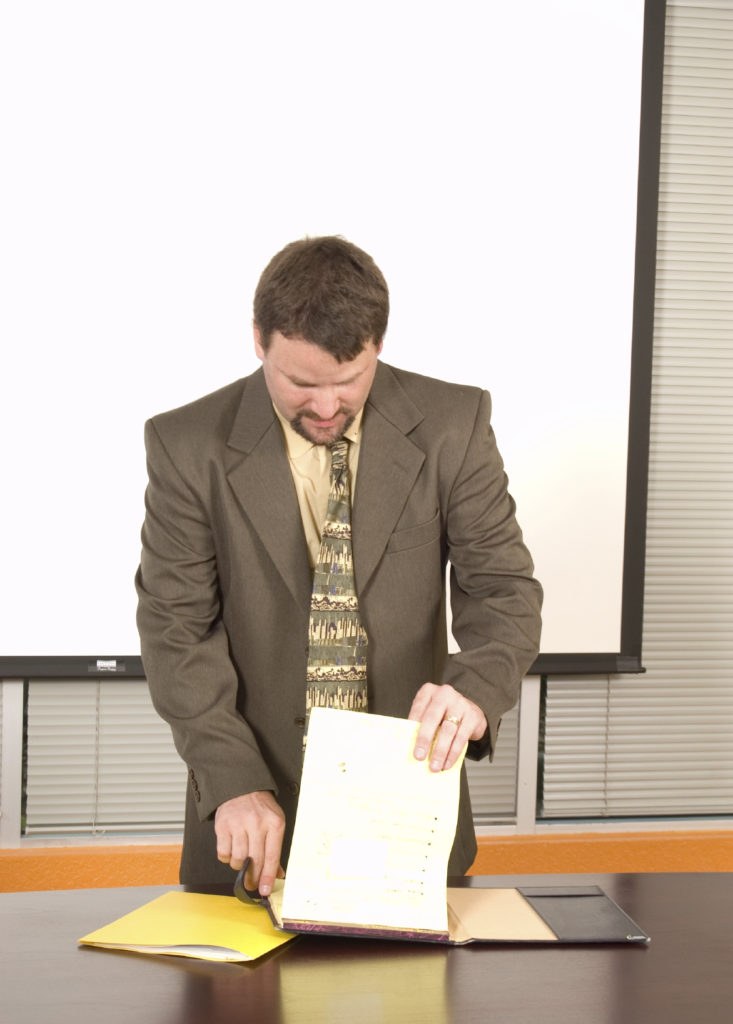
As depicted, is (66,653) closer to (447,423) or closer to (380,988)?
(447,423)

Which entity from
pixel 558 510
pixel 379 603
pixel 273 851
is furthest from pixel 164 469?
pixel 558 510

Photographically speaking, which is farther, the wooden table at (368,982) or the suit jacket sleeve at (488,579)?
the suit jacket sleeve at (488,579)

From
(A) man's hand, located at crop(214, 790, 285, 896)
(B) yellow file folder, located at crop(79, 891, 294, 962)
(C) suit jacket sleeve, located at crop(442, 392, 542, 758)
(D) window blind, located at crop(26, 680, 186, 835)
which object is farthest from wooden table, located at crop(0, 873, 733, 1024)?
(D) window blind, located at crop(26, 680, 186, 835)

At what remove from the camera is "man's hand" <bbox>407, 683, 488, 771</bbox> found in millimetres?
1311

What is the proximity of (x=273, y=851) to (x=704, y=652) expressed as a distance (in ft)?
7.42

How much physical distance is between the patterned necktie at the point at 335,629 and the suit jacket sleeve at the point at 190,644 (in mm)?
131

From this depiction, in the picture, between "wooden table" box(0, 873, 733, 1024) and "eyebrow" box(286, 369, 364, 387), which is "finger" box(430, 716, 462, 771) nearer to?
"wooden table" box(0, 873, 733, 1024)

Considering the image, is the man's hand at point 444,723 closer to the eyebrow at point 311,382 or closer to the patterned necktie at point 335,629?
the patterned necktie at point 335,629

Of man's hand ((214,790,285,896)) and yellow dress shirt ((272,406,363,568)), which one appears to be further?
yellow dress shirt ((272,406,363,568))

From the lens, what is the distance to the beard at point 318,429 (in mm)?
1622

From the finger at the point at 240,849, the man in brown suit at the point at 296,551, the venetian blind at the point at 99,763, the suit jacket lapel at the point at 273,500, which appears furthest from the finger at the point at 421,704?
the venetian blind at the point at 99,763

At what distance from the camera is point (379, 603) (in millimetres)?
1762

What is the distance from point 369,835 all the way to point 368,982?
0.16 metres

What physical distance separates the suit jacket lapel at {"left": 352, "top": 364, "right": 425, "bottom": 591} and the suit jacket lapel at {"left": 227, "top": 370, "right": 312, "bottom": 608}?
0.09 meters
